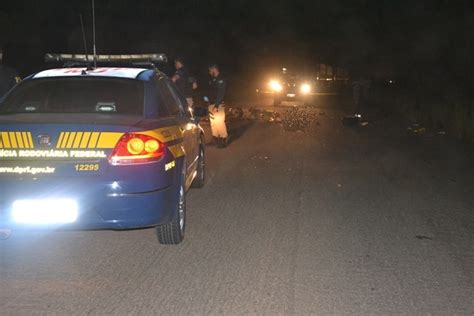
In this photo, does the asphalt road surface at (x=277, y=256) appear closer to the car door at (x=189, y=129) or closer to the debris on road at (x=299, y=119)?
the car door at (x=189, y=129)

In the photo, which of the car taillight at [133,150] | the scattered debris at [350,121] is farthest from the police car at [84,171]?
the scattered debris at [350,121]

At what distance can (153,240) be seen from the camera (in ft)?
20.8

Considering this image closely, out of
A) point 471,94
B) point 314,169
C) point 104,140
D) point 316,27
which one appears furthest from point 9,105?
point 316,27

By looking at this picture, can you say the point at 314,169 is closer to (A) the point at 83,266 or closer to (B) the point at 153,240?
(B) the point at 153,240

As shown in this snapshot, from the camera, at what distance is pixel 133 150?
5234 millimetres

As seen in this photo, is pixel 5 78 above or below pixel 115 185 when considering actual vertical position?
above

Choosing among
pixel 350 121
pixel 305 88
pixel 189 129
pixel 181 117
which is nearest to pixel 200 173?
pixel 189 129

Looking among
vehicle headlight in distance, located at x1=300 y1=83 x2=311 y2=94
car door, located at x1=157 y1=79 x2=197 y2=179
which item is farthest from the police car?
vehicle headlight in distance, located at x1=300 y1=83 x2=311 y2=94

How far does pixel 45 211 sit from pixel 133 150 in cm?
84

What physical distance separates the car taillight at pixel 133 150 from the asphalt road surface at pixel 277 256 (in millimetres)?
903

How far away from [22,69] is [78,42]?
24.3 ft

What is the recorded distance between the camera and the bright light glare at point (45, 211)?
202 inches

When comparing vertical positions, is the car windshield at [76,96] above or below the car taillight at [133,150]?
above

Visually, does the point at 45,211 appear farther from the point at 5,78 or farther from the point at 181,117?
the point at 5,78
